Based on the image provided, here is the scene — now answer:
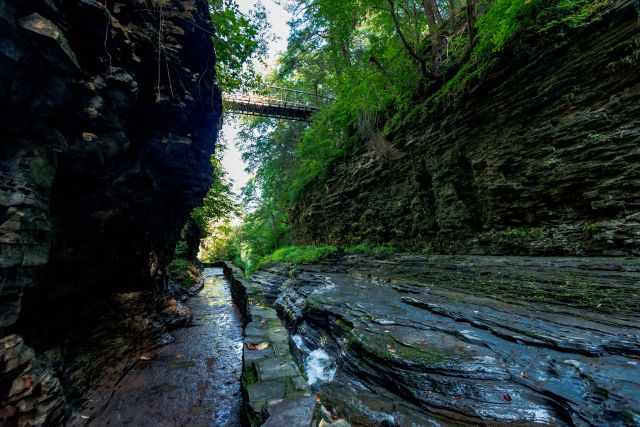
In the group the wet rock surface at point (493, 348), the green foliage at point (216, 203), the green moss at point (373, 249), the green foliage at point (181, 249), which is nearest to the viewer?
the wet rock surface at point (493, 348)

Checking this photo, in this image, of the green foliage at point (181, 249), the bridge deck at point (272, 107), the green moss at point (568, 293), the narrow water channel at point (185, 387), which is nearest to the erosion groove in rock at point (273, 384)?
the narrow water channel at point (185, 387)

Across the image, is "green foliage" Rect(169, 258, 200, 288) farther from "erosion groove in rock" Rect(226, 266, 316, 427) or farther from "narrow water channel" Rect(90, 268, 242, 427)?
"erosion groove in rock" Rect(226, 266, 316, 427)

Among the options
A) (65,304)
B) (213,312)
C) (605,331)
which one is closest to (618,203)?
(605,331)

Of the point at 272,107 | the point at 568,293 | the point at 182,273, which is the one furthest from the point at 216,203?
the point at 568,293

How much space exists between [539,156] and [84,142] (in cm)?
789

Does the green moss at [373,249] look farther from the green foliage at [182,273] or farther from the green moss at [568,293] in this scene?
the green foliage at [182,273]

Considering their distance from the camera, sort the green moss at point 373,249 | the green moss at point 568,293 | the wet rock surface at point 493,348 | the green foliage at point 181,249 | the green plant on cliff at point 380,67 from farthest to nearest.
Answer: the green foliage at point 181,249 → the green moss at point 373,249 → the green plant on cliff at point 380,67 → the green moss at point 568,293 → the wet rock surface at point 493,348

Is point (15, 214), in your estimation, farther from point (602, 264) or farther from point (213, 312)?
point (213, 312)

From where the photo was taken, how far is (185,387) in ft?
16.0

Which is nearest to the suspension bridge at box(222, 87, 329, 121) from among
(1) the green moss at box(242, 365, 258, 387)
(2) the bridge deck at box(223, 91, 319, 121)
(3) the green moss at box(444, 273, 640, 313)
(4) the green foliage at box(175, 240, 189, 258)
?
(2) the bridge deck at box(223, 91, 319, 121)

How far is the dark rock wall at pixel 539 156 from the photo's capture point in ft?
12.9

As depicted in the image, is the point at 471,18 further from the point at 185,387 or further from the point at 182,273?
the point at 182,273

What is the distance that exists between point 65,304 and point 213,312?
5993 mm

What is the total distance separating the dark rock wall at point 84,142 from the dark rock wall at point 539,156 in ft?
20.4
